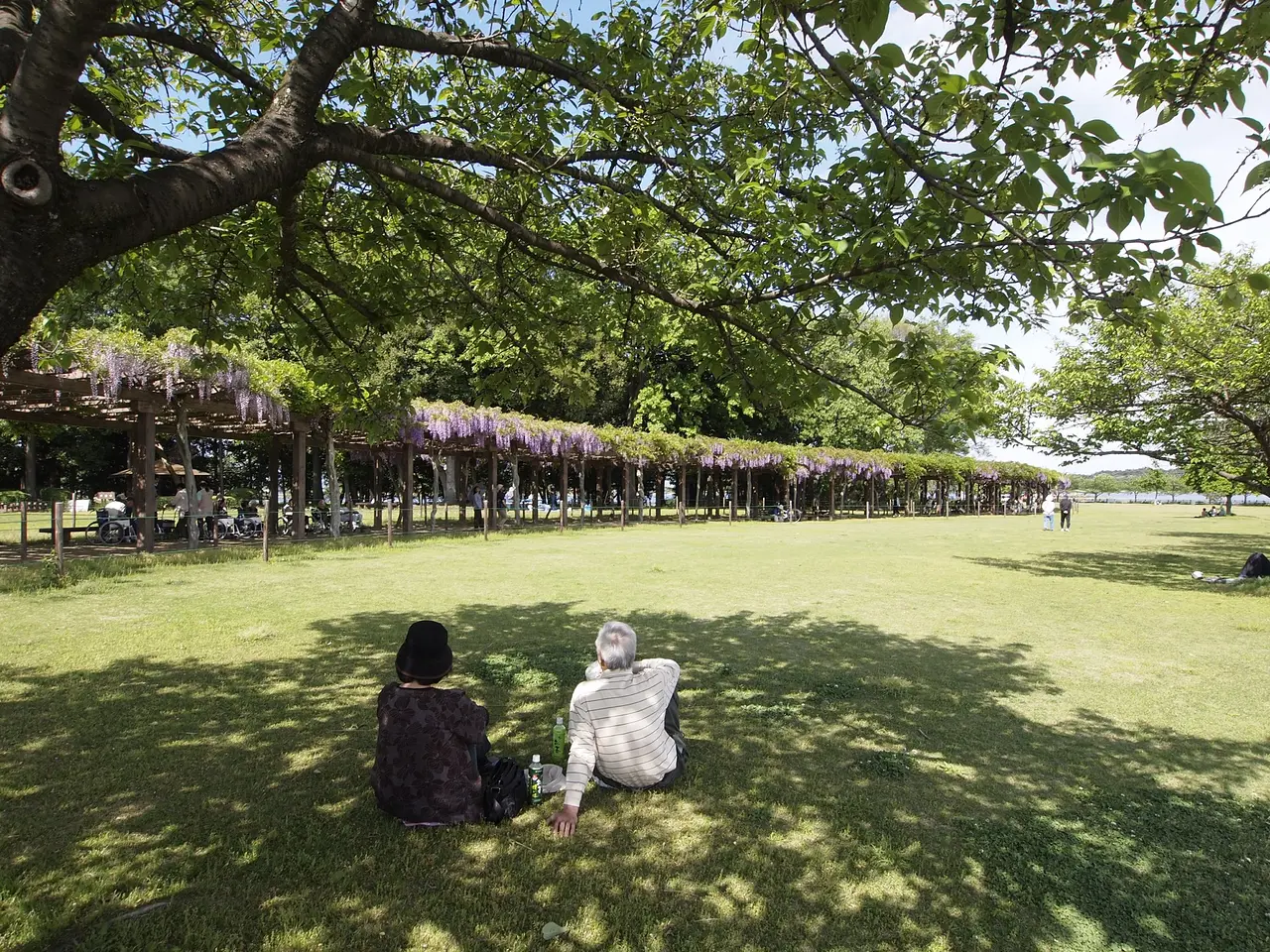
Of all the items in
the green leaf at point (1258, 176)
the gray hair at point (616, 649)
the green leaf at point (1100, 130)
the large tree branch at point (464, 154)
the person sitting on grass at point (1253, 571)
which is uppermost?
the large tree branch at point (464, 154)

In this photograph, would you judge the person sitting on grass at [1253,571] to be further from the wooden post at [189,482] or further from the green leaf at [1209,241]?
the wooden post at [189,482]

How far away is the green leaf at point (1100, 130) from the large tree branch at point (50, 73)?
3017 millimetres

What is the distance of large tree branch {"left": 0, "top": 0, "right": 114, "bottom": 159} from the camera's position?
206 cm

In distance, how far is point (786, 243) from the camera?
14.1 feet

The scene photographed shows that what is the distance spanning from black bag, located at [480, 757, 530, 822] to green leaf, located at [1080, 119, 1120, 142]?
3.58 m

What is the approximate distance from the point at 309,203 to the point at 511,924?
5.22 m

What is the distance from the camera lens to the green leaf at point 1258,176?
225 cm

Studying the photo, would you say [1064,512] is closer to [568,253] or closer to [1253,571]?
[1253,571]

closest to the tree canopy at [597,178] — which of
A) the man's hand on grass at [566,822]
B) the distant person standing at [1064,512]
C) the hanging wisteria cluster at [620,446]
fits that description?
the man's hand on grass at [566,822]

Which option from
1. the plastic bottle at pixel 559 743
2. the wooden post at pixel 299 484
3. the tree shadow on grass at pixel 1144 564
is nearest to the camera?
the plastic bottle at pixel 559 743

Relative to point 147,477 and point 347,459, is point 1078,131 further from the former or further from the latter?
point 347,459

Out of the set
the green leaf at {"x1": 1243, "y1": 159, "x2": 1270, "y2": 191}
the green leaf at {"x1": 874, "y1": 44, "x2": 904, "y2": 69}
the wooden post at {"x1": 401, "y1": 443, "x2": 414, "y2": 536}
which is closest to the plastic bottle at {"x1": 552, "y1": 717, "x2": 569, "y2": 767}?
the green leaf at {"x1": 874, "y1": 44, "x2": 904, "y2": 69}

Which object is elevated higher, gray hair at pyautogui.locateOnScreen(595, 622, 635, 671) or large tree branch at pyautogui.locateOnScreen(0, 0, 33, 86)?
large tree branch at pyautogui.locateOnScreen(0, 0, 33, 86)

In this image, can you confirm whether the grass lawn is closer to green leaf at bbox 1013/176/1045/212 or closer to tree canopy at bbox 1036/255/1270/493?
green leaf at bbox 1013/176/1045/212
